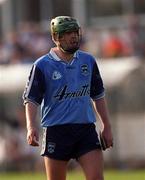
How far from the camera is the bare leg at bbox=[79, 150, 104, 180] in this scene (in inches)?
431

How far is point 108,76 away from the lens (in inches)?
973

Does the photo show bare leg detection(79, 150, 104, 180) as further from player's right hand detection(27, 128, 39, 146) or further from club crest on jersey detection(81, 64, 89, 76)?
→ club crest on jersey detection(81, 64, 89, 76)

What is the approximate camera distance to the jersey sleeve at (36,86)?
11.2 metres

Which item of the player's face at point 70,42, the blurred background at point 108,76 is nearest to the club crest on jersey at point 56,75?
the player's face at point 70,42

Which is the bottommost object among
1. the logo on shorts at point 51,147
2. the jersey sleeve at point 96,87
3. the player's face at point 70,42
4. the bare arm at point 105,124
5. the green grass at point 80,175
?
the green grass at point 80,175

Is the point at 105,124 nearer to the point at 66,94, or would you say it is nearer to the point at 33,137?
the point at 66,94

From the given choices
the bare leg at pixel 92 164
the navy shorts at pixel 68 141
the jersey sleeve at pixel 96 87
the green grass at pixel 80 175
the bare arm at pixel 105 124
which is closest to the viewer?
the bare leg at pixel 92 164

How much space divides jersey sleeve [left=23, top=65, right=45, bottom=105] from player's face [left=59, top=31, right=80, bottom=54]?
1.22 feet

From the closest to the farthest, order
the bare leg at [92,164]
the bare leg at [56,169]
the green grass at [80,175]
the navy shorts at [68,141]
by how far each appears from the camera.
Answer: the bare leg at [92,164] → the bare leg at [56,169] → the navy shorts at [68,141] → the green grass at [80,175]

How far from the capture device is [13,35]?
27734mm

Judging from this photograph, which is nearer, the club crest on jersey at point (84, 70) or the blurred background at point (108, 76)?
the club crest on jersey at point (84, 70)

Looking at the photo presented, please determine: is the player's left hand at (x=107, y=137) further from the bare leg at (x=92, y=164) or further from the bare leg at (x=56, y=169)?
the bare leg at (x=56, y=169)

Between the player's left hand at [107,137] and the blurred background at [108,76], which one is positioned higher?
the player's left hand at [107,137]

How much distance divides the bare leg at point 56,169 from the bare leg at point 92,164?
21 centimetres
